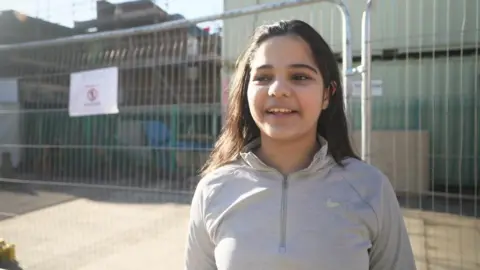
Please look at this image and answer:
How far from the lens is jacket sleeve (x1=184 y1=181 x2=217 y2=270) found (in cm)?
134

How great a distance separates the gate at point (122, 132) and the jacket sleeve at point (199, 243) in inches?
59.6

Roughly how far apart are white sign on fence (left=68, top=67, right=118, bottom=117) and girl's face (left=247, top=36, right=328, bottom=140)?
2197mm

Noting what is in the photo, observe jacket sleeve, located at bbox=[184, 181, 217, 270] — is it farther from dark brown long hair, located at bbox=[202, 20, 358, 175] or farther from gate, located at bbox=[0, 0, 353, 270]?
gate, located at bbox=[0, 0, 353, 270]

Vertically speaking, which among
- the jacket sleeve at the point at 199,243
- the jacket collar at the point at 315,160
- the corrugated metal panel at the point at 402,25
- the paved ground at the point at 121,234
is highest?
the corrugated metal panel at the point at 402,25

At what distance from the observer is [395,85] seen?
4082 mm

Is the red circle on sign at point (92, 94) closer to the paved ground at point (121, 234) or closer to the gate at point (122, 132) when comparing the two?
the gate at point (122, 132)

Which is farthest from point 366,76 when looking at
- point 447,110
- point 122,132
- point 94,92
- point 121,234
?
point 121,234

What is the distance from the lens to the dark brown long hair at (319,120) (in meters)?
1.30

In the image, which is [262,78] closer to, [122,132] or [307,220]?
[307,220]

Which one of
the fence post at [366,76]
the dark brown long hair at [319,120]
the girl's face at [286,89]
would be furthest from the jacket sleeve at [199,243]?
the fence post at [366,76]

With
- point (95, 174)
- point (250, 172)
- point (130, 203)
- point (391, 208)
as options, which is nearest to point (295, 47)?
point (250, 172)

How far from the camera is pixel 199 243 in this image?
53.1 inches

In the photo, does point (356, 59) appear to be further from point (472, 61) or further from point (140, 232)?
point (140, 232)

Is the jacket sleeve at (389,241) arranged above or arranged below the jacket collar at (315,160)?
below
